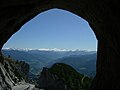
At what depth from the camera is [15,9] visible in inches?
567

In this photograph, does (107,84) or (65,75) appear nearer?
(107,84)

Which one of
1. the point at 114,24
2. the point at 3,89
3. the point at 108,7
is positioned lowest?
the point at 3,89

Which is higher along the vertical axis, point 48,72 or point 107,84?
point 107,84

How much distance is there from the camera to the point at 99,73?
2217 centimetres

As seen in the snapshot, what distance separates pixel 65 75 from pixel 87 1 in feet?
330

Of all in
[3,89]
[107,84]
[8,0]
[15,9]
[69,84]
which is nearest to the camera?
[8,0]

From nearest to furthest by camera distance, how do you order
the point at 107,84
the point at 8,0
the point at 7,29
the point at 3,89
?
the point at 8,0 < the point at 7,29 < the point at 107,84 < the point at 3,89

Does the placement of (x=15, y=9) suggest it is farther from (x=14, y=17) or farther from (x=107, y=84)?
(x=107, y=84)

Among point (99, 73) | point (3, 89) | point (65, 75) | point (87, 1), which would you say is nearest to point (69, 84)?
point (65, 75)

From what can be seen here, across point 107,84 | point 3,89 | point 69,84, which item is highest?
point 107,84

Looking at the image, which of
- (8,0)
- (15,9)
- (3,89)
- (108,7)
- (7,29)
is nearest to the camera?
(8,0)

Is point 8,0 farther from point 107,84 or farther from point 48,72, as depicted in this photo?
point 48,72

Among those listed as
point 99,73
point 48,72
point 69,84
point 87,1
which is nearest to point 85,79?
point 69,84

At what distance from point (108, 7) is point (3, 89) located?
40.0 m
